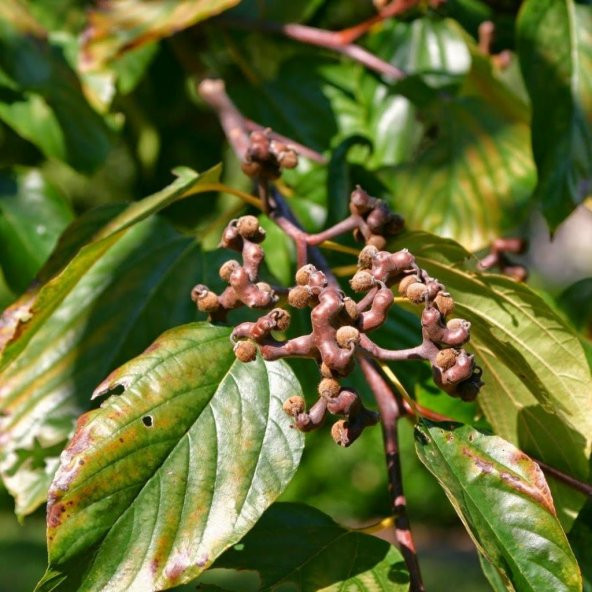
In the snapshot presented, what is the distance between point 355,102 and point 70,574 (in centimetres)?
101

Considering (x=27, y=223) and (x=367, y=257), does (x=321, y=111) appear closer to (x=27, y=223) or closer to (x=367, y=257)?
(x=27, y=223)

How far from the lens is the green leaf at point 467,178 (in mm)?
1422

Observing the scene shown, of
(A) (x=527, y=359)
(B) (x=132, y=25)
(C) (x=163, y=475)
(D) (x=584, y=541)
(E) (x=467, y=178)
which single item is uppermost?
(B) (x=132, y=25)

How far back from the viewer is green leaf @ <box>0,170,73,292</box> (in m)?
1.42

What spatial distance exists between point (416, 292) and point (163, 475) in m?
0.27

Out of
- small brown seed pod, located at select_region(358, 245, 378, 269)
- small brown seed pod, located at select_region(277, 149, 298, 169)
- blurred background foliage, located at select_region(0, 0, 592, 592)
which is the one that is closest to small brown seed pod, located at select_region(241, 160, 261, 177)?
small brown seed pod, located at select_region(277, 149, 298, 169)

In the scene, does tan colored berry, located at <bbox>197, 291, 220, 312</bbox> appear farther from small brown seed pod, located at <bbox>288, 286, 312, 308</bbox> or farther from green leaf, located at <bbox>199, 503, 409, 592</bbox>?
green leaf, located at <bbox>199, 503, 409, 592</bbox>

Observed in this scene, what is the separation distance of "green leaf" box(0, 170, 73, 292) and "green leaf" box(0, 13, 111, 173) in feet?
0.25

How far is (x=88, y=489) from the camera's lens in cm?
82

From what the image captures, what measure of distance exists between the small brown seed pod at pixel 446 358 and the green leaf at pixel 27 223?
805mm

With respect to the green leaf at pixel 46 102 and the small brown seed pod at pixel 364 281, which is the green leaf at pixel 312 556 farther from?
the green leaf at pixel 46 102

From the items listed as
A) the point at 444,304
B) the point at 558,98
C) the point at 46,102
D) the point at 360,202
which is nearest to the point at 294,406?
the point at 444,304

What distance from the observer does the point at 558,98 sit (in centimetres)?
128

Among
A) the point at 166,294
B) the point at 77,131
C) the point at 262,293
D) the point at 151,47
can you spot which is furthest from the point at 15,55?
the point at 262,293
